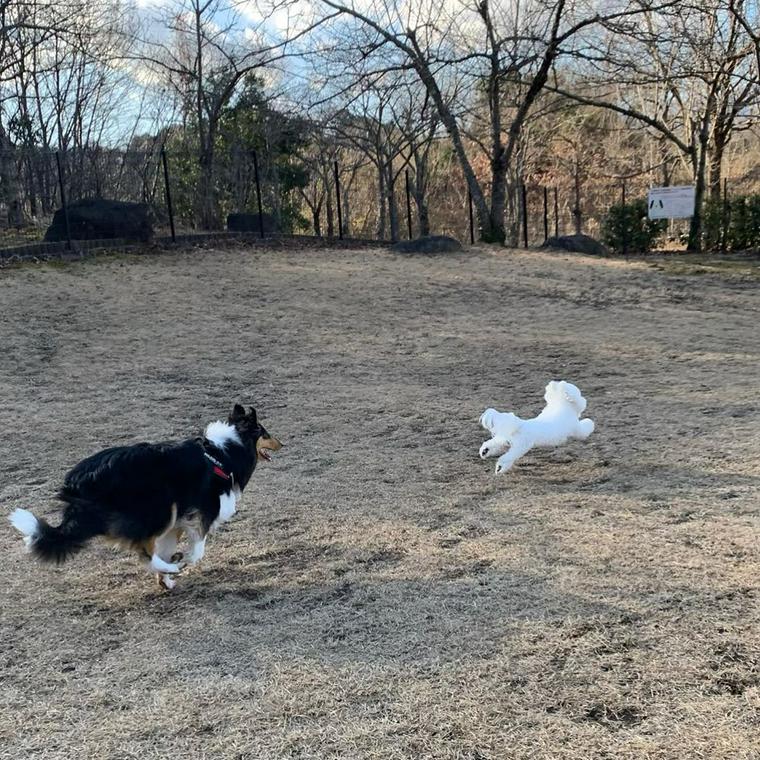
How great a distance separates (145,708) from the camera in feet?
7.29

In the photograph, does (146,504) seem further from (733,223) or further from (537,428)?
(733,223)

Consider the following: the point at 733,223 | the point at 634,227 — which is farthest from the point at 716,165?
the point at 634,227

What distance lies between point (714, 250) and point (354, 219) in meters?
18.3

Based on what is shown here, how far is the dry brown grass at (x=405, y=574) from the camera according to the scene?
6.89ft

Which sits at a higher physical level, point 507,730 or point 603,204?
point 603,204

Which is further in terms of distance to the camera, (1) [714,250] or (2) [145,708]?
(1) [714,250]

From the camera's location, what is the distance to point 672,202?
16.6 meters

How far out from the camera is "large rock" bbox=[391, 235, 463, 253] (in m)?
14.0

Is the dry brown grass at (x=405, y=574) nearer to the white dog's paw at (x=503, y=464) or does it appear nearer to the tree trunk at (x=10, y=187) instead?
the white dog's paw at (x=503, y=464)

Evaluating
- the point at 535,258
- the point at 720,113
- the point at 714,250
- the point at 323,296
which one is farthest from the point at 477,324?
the point at 720,113

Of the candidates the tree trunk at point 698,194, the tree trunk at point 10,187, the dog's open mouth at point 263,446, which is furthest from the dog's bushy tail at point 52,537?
the tree trunk at point 698,194

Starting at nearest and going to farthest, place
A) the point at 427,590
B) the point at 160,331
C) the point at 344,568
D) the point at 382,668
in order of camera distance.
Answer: the point at 382,668, the point at 427,590, the point at 344,568, the point at 160,331

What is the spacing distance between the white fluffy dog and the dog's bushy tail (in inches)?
91.0

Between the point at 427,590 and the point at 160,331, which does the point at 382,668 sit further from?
the point at 160,331
